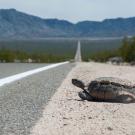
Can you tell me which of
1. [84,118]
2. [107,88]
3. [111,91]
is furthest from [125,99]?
[84,118]

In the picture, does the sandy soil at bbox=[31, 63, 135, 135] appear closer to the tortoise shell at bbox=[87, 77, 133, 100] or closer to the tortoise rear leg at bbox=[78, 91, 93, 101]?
the tortoise rear leg at bbox=[78, 91, 93, 101]

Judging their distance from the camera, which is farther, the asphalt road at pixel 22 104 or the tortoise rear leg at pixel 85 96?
the tortoise rear leg at pixel 85 96

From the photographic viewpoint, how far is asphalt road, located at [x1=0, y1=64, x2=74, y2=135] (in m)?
8.50

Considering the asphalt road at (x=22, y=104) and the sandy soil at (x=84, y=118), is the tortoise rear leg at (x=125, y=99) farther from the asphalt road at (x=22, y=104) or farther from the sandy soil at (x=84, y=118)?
the asphalt road at (x=22, y=104)

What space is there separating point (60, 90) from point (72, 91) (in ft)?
1.20

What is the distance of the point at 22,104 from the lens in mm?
11000

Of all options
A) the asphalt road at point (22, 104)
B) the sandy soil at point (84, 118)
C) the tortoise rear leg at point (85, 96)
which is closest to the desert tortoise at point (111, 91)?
the tortoise rear leg at point (85, 96)

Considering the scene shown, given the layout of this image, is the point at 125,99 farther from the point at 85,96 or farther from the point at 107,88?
the point at 85,96

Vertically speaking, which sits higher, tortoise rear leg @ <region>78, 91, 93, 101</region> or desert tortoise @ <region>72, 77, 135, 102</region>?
desert tortoise @ <region>72, 77, 135, 102</region>

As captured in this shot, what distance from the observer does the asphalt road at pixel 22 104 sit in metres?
8.50

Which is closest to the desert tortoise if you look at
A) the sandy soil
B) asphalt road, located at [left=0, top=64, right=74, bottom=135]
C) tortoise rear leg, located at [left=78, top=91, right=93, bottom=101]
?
tortoise rear leg, located at [left=78, top=91, right=93, bottom=101]

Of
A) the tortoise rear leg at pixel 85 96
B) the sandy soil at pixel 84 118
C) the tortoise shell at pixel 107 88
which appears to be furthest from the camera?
the tortoise rear leg at pixel 85 96

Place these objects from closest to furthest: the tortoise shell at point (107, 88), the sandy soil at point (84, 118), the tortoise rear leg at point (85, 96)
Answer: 1. the sandy soil at point (84, 118)
2. the tortoise shell at point (107, 88)
3. the tortoise rear leg at point (85, 96)

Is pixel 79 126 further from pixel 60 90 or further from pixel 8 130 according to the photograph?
pixel 60 90
